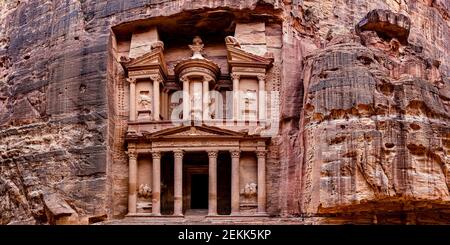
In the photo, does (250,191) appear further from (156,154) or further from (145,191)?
(145,191)

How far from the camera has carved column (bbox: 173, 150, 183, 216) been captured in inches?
838

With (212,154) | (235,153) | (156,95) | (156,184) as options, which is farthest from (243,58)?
(156,184)

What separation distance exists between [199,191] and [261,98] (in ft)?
12.2

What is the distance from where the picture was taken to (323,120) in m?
19.1

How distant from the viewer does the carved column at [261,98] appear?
72.8 feet

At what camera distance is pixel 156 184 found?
2152 cm

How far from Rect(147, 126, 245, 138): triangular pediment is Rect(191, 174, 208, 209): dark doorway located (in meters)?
1.79

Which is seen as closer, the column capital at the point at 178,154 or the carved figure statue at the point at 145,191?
the column capital at the point at 178,154

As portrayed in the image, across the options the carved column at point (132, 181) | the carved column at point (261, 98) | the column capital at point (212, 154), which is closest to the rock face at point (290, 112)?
the carved column at point (132, 181)

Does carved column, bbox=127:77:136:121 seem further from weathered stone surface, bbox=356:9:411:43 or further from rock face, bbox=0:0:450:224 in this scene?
weathered stone surface, bbox=356:9:411:43

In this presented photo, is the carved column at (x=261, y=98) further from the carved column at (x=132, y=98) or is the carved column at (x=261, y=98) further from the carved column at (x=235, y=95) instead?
the carved column at (x=132, y=98)

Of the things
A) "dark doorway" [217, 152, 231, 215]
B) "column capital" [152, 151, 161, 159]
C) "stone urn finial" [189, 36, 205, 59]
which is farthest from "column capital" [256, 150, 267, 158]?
"stone urn finial" [189, 36, 205, 59]
